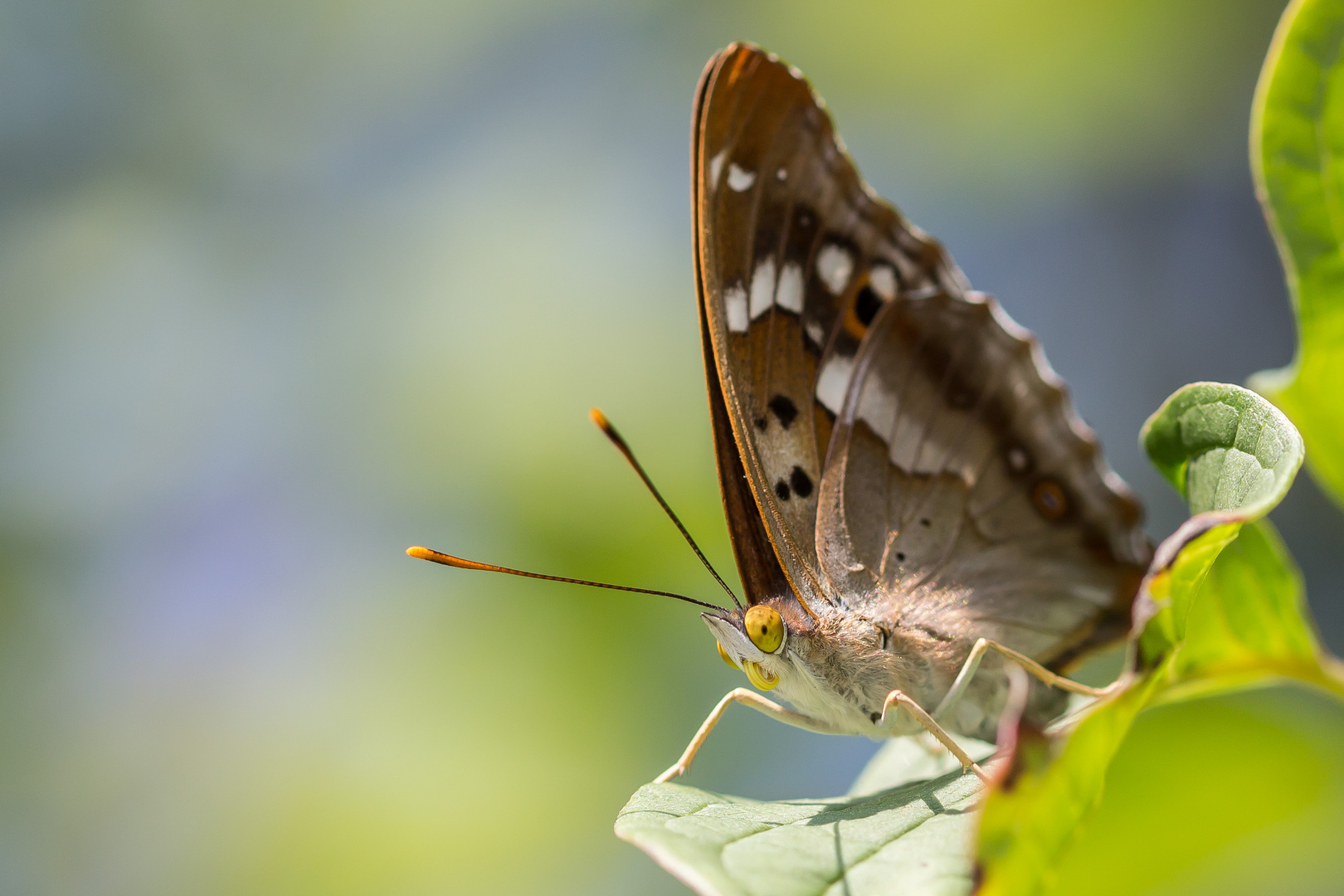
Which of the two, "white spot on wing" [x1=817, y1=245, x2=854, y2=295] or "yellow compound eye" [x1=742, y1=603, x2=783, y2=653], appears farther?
"white spot on wing" [x1=817, y1=245, x2=854, y2=295]

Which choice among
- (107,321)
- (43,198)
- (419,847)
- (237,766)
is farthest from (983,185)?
(43,198)

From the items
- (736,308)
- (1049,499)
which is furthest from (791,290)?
(1049,499)

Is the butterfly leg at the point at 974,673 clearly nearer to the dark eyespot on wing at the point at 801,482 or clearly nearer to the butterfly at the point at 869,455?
the butterfly at the point at 869,455

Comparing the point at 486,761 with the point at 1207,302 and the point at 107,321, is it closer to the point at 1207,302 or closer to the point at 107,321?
the point at 107,321

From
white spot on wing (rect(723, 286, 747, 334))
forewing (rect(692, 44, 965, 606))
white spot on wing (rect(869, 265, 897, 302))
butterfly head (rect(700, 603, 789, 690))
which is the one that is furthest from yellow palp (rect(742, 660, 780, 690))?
white spot on wing (rect(869, 265, 897, 302))

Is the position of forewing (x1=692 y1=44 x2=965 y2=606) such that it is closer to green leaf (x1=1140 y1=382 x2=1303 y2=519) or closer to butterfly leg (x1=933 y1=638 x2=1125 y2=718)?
butterfly leg (x1=933 y1=638 x2=1125 y2=718)

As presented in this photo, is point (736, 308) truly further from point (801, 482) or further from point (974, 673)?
point (974, 673)
